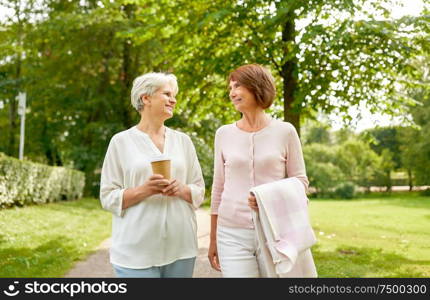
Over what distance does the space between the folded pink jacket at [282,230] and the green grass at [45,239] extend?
194 inches

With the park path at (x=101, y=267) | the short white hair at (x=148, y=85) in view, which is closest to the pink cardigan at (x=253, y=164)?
the short white hair at (x=148, y=85)

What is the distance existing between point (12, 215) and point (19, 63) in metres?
9.93

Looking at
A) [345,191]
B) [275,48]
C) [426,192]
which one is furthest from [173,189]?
[345,191]

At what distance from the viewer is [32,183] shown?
634 inches

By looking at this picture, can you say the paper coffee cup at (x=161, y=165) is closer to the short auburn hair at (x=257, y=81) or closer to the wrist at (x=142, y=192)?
the wrist at (x=142, y=192)

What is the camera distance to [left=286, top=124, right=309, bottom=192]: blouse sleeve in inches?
124

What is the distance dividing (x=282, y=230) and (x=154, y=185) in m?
0.80

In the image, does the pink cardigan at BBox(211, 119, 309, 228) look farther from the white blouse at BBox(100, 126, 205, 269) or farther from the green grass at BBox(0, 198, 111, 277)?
the green grass at BBox(0, 198, 111, 277)

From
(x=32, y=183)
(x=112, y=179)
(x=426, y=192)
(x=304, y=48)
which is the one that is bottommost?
(x=426, y=192)

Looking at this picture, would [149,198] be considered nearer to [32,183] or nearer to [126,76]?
[32,183]

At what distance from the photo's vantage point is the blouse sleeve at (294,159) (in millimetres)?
3150

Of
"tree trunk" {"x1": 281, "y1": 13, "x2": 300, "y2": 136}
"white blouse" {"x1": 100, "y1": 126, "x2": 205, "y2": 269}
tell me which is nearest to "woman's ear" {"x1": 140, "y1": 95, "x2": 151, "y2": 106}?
"white blouse" {"x1": 100, "y1": 126, "x2": 205, "y2": 269}

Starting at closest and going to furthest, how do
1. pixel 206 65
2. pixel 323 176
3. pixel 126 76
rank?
pixel 206 65, pixel 126 76, pixel 323 176

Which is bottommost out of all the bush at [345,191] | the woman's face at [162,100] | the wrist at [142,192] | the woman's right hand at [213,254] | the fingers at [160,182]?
the bush at [345,191]
